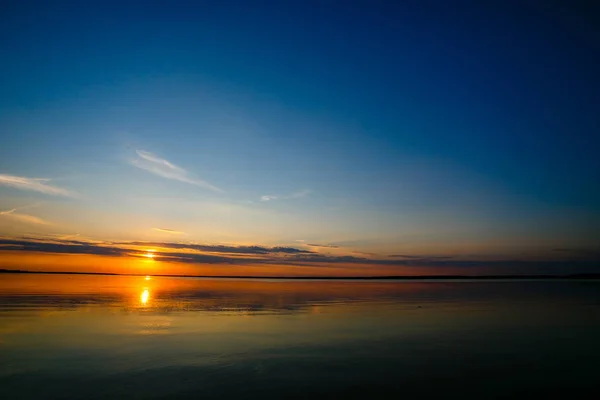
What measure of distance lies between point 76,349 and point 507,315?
99.5 feet

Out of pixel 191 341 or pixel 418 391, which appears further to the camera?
pixel 191 341

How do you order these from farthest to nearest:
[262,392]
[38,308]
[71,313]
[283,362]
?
[38,308] → [71,313] → [283,362] → [262,392]

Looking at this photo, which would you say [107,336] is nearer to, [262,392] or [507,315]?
[262,392]

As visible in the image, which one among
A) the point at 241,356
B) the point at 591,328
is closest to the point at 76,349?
the point at 241,356

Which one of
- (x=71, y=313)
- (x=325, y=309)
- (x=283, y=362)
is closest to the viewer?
(x=283, y=362)

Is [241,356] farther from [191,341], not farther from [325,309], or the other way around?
[325,309]

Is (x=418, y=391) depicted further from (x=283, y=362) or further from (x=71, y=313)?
(x=71, y=313)

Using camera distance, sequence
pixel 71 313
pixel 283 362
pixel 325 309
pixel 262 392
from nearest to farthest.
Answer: pixel 262 392 < pixel 283 362 < pixel 71 313 < pixel 325 309

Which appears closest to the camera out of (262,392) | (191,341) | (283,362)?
(262,392)

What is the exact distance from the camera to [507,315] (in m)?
33.3

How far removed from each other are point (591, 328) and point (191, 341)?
24.9 m

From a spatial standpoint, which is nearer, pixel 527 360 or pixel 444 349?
pixel 527 360

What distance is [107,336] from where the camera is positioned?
869 inches

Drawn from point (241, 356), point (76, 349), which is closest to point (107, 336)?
point (76, 349)
